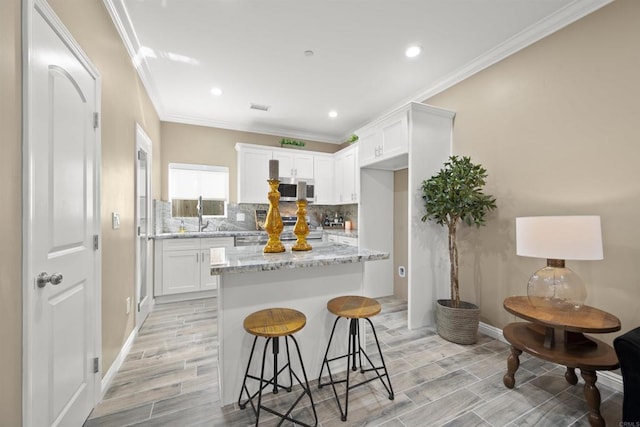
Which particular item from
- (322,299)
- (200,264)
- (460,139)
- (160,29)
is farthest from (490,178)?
(200,264)

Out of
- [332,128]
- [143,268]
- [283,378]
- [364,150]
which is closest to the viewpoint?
[283,378]

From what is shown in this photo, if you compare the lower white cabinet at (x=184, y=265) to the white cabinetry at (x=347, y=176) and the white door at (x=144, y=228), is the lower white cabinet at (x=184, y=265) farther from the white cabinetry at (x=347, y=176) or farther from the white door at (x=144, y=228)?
the white cabinetry at (x=347, y=176)

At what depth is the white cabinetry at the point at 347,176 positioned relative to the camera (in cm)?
422

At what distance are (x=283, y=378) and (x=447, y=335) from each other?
1.68 meters

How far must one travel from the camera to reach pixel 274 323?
4.99ft

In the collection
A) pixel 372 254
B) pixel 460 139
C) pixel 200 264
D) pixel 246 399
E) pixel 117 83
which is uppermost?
pixel 117 83

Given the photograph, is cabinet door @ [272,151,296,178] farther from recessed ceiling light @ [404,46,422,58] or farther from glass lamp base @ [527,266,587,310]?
glass lamp base @ [527,266,587,310]

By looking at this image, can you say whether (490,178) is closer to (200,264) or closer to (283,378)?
(283,378)

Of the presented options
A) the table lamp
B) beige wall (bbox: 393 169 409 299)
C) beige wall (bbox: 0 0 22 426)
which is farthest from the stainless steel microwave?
beige wall (bbox: 0 0 22 426)

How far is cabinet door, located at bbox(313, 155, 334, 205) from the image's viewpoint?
4914mm

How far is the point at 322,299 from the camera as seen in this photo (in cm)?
200

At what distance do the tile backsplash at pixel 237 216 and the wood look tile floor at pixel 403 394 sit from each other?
208 cm

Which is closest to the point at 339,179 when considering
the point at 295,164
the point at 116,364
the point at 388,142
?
the point at 295,164

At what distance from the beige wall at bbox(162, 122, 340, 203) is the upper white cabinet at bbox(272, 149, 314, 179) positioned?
45cm
